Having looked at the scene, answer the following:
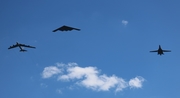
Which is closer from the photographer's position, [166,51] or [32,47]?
[32,47]

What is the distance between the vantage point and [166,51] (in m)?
81.3

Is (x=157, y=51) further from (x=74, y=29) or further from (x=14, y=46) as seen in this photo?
(x=14, y=46)

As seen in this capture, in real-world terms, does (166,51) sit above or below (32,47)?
above

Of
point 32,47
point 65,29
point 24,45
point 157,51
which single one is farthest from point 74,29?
point 157,51

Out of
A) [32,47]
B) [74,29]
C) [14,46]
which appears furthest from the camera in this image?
[14,46]

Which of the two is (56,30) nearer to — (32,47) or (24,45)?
(32,47)

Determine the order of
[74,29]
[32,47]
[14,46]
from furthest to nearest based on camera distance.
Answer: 1. [14,46]
2. [32,47]
3. [74,29]

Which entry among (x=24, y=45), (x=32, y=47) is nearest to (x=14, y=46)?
(x=24, y=45)

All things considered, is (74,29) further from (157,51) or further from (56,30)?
(157,51)

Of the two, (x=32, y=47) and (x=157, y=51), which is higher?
(x=157, y=51)

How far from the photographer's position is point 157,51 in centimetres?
8200

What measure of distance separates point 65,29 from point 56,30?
2.22 metres

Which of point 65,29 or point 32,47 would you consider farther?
point 32,47

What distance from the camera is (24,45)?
78.9 meters
